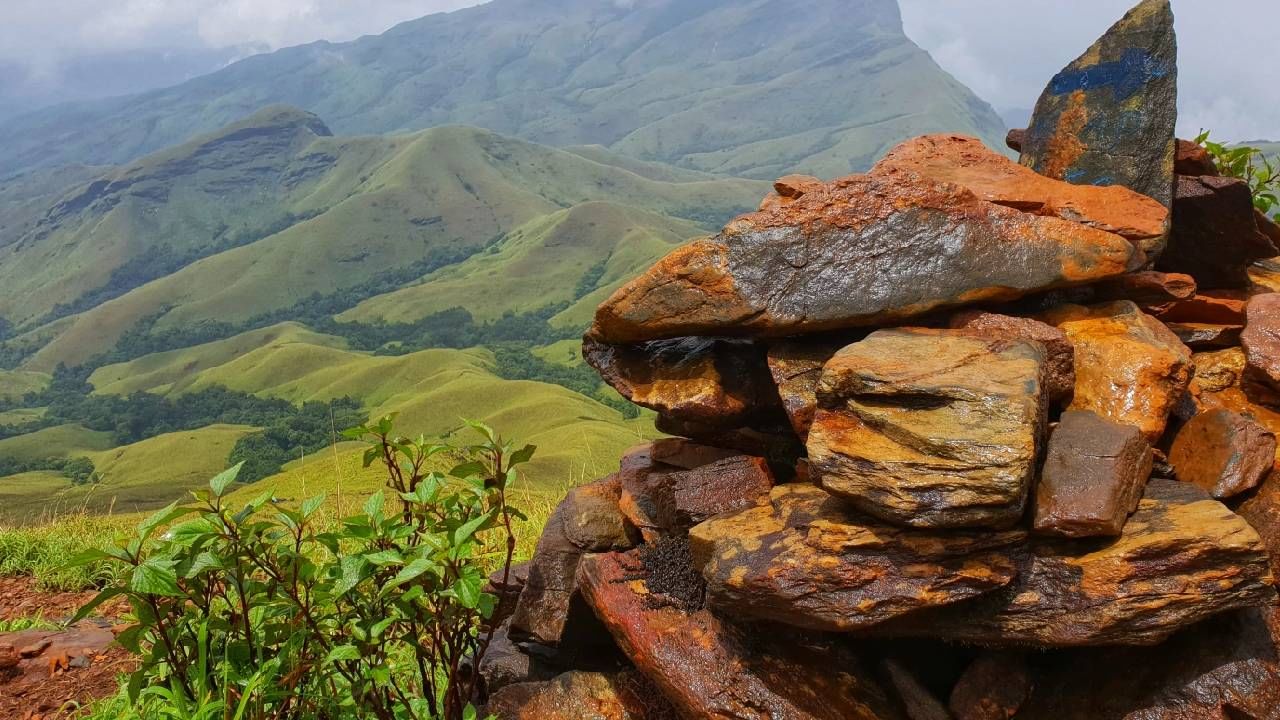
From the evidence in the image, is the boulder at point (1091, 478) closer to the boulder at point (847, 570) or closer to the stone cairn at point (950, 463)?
the stone cairn at point (950, 463)

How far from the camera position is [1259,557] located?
15.1 feet

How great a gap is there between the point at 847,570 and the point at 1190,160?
6.08 m

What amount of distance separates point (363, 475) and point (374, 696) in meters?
34.1

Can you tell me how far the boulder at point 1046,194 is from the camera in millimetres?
6672

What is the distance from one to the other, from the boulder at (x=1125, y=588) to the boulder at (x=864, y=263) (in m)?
1.90

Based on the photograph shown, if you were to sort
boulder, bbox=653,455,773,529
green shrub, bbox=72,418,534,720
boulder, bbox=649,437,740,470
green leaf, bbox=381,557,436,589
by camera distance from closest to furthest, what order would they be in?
green leaf, bbox=381,557,436,589
green shrub, bbox=72,418,534,720
boulder, bbox=653,455,773,529
boulder, bbox=649,437,740,470

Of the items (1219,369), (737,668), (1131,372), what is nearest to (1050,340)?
(1131,372)

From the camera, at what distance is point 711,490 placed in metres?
6.23

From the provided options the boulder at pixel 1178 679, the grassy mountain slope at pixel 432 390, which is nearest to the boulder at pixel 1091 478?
the boulder at pixel 1178 679

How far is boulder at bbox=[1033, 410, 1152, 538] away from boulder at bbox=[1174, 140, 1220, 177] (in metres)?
4.17

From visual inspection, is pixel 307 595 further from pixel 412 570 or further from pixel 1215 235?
pixel 1215 235

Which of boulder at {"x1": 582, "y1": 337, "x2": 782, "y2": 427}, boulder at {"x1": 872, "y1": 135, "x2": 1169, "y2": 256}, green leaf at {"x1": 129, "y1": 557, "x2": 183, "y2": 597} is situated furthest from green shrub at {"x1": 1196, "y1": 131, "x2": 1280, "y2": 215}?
green leaf at {"x1": 129, "y1": 557, "x2": 183, "y2": 597}

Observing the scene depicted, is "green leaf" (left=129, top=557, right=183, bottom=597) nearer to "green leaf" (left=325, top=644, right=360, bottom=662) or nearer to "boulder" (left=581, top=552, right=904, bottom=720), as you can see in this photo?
"green leaf" (left=325, top=644, right=360, bottom=662)

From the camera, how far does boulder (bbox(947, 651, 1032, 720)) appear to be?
4.97m
